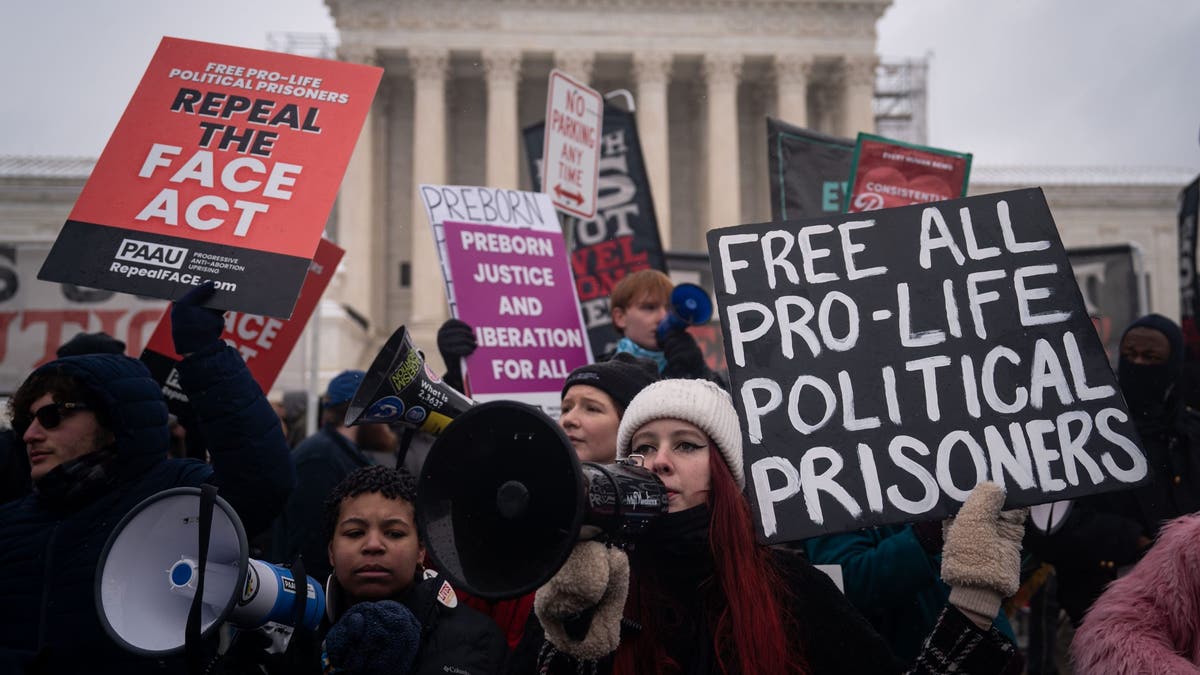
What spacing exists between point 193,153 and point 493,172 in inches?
1110

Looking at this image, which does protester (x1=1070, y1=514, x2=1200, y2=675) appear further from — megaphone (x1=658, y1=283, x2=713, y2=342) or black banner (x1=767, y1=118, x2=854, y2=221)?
black banner (x1=767, y1=118, x2=854, y2=221)

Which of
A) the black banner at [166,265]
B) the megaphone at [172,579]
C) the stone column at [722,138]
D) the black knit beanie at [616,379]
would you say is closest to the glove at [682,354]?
the black knit beanie at [616,379]

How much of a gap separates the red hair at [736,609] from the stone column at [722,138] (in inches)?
1173

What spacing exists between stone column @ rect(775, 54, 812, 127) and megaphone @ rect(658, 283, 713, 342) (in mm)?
29743

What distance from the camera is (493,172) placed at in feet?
102

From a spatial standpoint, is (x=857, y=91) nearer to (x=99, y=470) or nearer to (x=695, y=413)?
(x=695, y=413)

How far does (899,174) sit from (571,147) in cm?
236

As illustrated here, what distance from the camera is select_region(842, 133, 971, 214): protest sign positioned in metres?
6.73

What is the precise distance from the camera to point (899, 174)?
22.6ft

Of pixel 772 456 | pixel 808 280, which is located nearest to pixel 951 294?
pixel 808 280

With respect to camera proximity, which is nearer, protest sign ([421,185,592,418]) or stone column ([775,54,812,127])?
protest sign ([421,185,592,418])

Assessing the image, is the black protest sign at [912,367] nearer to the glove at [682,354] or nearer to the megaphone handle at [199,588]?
the megaphone handle at [199,588]

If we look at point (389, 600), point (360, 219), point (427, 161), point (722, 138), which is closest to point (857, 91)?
point (722, 138)

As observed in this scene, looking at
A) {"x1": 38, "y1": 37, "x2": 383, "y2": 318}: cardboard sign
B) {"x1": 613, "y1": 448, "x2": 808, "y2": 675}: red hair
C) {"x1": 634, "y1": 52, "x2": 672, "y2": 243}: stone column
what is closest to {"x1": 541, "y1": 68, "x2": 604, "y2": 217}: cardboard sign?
{"x1": 38, "y1": 37, "x2": 383, "y2": 318}: cardboard sign
